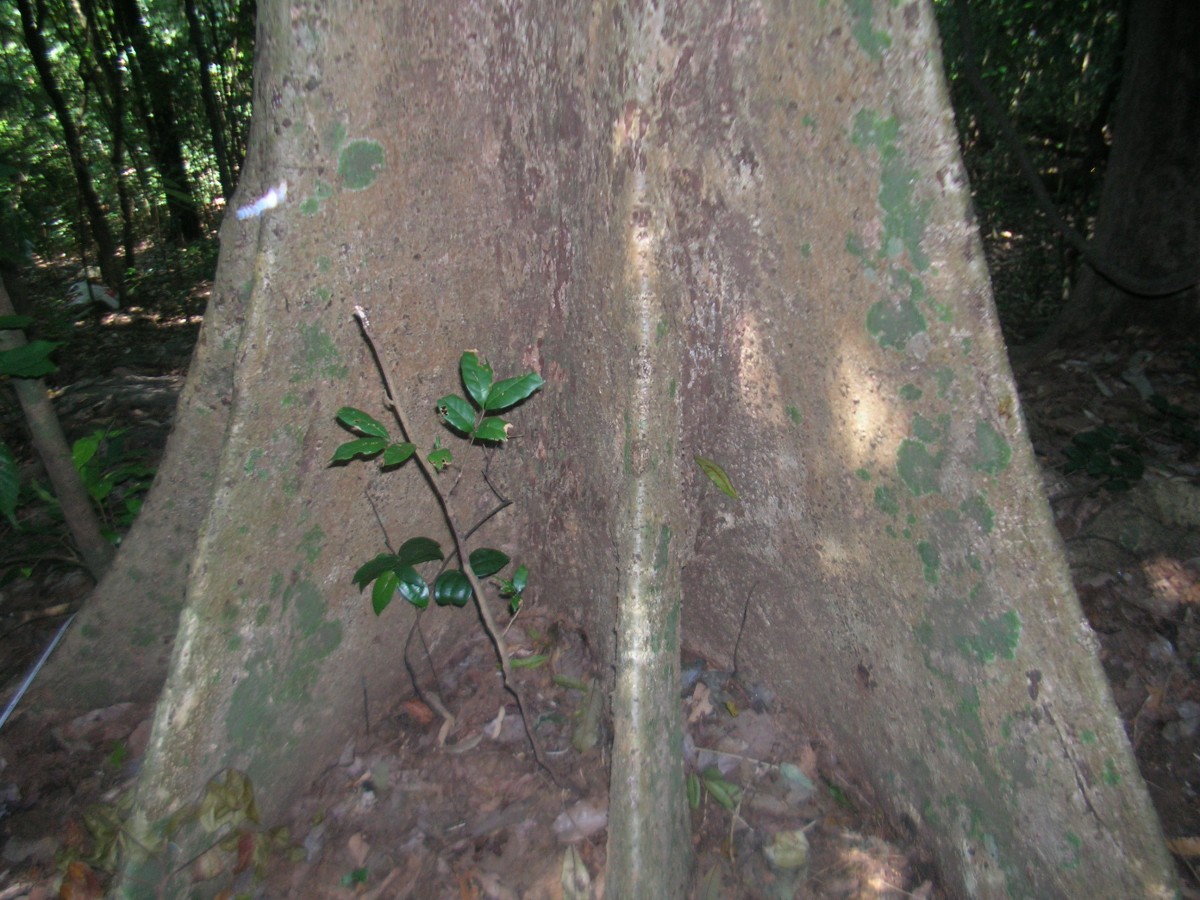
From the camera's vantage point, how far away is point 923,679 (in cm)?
155

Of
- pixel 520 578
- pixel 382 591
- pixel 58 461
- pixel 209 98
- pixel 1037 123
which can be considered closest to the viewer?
pixel 382 591

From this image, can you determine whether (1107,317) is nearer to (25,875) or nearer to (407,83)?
(407,83)

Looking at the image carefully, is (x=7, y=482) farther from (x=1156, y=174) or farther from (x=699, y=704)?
(x=1156, y=174)

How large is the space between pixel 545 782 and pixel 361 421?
88 cm

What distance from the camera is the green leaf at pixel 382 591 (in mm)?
1632

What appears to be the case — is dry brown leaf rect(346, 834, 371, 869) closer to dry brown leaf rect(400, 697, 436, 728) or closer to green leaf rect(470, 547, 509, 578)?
dry brown leaf rect(400, 697, 436, 728)

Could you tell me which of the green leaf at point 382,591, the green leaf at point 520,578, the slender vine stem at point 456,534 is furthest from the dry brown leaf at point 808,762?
the green leaf at point 382,591

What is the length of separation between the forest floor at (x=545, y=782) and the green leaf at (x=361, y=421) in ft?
2.36

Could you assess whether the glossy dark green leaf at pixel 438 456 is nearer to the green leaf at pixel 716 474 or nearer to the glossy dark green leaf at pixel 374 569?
the glossy dark green leaf at pixel 374 569

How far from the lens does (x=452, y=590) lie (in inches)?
68.0

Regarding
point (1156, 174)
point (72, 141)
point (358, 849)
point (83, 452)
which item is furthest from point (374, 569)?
point (72, 141)

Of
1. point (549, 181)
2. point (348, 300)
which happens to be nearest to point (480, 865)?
point (348, 300)

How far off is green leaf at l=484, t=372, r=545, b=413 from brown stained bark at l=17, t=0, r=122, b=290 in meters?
6.62

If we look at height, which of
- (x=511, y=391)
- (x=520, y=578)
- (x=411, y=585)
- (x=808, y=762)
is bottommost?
(x=808, y=762)
